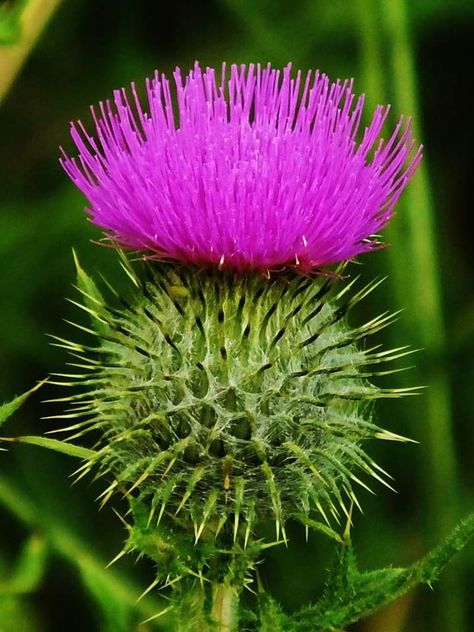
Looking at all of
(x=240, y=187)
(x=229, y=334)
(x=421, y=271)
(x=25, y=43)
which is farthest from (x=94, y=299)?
(x=421, y=271)

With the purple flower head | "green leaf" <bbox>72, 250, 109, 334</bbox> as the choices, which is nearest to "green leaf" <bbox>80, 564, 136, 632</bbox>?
"green leaf" <bbox>72, 250, 109, 334</bbox>

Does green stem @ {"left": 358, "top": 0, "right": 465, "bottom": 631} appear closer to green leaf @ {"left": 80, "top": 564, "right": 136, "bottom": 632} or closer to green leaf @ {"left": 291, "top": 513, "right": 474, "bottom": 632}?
green leaf @ {"left": 291, "top": 513, "right": 474, "bottom": 632}

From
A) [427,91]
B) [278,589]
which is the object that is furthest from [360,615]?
[427,91]

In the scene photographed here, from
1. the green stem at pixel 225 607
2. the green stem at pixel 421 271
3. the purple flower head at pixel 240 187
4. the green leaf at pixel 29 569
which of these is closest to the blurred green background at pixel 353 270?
the green stem at pixel 421 271

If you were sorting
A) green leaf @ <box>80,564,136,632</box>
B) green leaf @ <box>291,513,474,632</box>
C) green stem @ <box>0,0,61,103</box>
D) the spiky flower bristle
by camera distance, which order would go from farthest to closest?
green stem @ <box>0,0,61,103</box> → the spiky flower bristle → green leaf @ <box>80,564,136,632</box> → green leaf @ <box>291,513,474,632</box>

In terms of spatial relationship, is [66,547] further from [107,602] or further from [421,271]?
[421,271]

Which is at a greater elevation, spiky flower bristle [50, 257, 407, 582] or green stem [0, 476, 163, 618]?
spiky flower bristle [50, 257, 407, 582]

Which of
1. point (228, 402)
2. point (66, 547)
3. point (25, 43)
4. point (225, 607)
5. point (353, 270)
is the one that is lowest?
point (66, 547)
